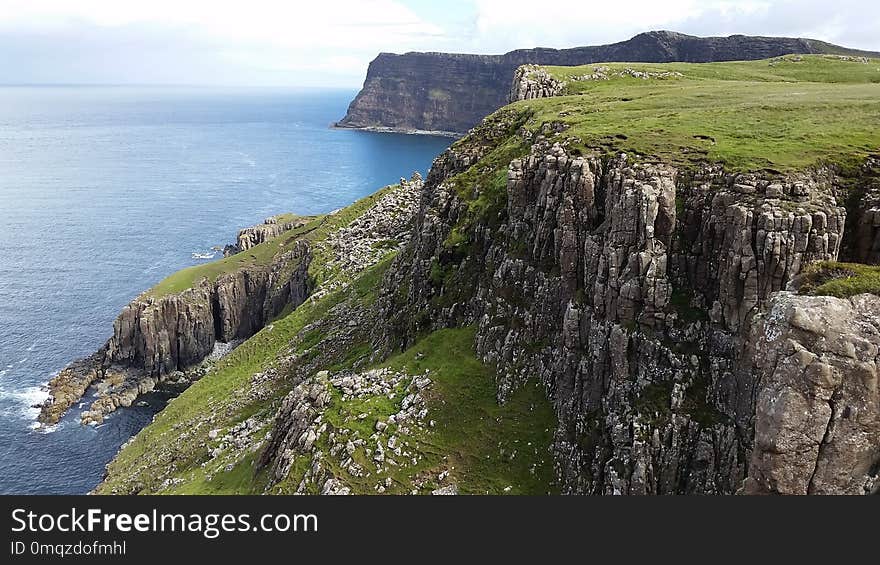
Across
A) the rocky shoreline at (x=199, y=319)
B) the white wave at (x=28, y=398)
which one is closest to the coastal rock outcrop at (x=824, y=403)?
the rocky shoreline at (x=199, y=319)

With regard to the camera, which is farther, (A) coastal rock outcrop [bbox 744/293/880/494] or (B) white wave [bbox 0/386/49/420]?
(B) white wave [bbox 0/386/49/420]

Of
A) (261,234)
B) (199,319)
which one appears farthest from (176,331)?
(261,234)

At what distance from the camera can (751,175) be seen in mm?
39594

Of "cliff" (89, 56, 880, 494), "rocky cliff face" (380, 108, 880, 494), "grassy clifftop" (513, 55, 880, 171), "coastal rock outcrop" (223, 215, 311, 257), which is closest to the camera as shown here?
"cliff" (89, 56, 880, 494)

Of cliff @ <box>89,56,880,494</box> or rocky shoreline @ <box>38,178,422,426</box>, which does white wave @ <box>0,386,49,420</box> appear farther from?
cliff @ <box>89,56,880,494</box>

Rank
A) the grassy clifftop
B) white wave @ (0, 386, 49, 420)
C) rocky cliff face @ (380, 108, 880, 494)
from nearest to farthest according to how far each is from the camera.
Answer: rocky cliff face @ (380, 108, 880, 494)
the grassy clifftop
white wave @ (0, 386, 49, 420)

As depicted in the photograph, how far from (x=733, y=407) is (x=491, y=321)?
20.8 meters

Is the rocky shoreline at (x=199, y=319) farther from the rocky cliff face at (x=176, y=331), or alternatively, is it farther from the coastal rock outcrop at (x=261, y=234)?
the coastal rock outcrop at (x=261, y=234)

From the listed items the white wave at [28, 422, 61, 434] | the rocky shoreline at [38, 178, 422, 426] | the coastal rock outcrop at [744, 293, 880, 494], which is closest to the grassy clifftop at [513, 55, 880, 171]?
the coastal rock outcrop at [744, 293, 880, 494]

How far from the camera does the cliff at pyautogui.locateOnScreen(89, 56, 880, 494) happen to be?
21.0 meters

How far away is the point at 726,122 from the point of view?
5166 cm

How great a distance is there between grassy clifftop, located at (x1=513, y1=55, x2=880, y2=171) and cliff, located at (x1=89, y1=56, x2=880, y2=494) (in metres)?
0.31

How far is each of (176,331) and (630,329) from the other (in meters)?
106

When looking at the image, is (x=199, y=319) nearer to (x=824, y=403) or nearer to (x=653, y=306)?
(x=653, y=306)
